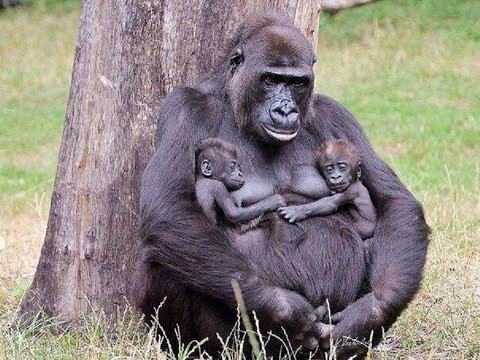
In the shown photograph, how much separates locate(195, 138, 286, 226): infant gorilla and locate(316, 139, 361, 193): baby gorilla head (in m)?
0.29

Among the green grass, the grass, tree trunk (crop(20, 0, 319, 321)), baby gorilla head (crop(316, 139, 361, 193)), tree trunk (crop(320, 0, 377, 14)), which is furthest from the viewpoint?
tree trunk (crop(320, 0, 377, 14))

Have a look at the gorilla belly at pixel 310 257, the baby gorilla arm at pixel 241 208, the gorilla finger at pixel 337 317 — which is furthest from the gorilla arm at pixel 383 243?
the baby gorilla arm at pixel 241 208

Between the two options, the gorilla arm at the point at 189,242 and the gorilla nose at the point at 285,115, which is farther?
the gorilla nose at the point at 285,115

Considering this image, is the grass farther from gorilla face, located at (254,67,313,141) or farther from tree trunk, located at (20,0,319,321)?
gorilla face, located at (254,67,313,141)

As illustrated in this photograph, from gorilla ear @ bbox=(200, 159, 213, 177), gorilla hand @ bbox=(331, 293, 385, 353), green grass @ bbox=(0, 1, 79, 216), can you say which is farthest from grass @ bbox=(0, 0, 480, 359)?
gorilla ear @ bbox=(200, 159, 213, 177)

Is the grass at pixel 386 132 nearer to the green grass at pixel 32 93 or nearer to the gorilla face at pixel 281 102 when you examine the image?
the green grass at pixel 32 93

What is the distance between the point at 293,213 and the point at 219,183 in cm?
33

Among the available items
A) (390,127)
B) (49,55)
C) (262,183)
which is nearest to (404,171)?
(390,127)

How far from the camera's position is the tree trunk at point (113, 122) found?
4402 millimetres

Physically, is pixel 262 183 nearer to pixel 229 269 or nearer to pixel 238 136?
pixel 238 136

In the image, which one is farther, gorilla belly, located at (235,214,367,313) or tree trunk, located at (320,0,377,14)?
tree trunk, located at (320,0,377,14)

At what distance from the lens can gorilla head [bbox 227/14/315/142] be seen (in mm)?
3883

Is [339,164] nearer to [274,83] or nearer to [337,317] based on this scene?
[274,83]

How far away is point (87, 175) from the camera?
453cm
